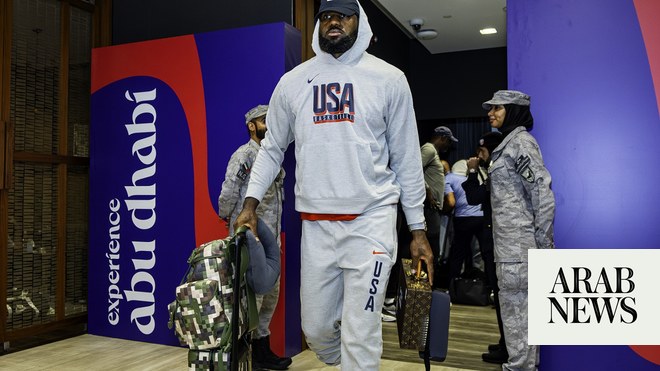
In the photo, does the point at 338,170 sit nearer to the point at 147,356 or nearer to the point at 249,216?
the point at 249,216

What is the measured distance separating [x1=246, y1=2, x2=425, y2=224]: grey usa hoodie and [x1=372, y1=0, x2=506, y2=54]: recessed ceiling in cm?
408

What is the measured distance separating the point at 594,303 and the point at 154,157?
109 inches

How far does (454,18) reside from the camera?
6449 mm

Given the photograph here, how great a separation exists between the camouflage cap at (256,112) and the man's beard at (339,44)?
124 cm

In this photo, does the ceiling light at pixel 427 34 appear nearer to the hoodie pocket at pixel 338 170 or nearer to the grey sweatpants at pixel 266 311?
the grey sweatpants at pixel 266 311

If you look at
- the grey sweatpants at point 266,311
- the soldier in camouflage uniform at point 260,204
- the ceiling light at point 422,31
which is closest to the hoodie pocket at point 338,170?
the soldier in camouflage uniform at point 260,204

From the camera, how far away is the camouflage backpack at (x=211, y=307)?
6.31 feet

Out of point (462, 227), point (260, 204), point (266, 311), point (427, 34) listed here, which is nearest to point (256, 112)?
point (260, 204)

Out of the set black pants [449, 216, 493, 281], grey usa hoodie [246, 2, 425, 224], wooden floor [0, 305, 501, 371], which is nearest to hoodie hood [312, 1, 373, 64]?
grey usa hoodie [246, 2, 425, 224]

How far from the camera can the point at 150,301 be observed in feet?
12.7

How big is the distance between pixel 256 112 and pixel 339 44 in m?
1.32

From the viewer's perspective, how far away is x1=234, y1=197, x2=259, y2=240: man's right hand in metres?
2.00

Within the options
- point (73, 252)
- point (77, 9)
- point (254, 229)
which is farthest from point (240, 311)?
point (77, 9)

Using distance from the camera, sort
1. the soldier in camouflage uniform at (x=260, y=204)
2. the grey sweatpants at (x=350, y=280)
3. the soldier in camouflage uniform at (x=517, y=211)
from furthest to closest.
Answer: the soldier in camouflage uniform at (x=260, y=204) < the soldier in camouflage uniform at (x=517, y=211) < the grey sweatpants at (x=350, y=280)
